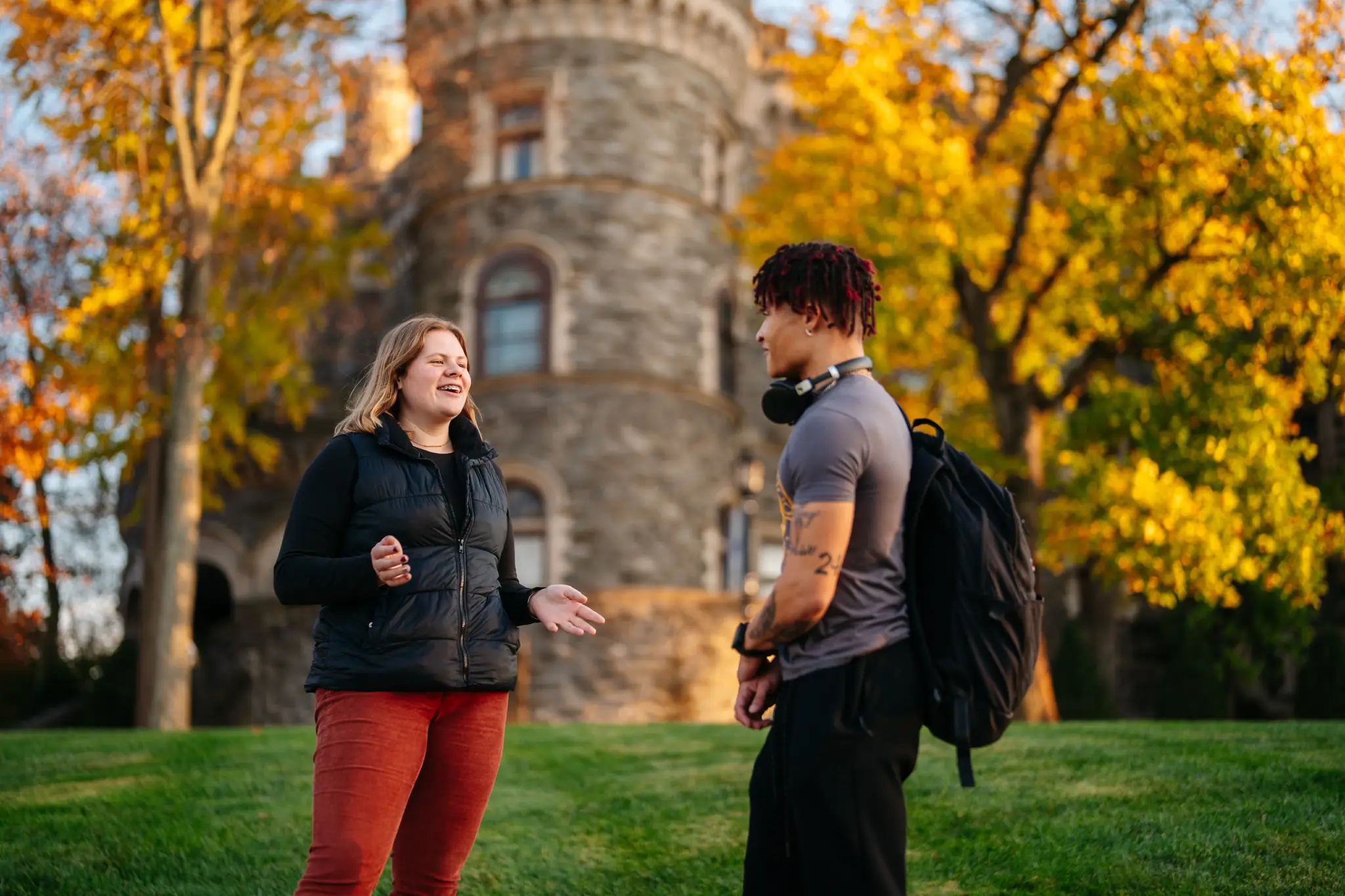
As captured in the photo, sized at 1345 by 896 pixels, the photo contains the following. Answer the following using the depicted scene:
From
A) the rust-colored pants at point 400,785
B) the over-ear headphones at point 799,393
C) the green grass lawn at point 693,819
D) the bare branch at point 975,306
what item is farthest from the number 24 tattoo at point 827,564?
the bare branch at point 975,306

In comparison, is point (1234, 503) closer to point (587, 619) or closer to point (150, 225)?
point (587, 619)

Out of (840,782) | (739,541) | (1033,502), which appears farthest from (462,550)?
(739,541)

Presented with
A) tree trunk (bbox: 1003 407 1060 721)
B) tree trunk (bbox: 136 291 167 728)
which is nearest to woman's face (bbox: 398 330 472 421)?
tree trunk (bbox: 1003 407 1060 721)

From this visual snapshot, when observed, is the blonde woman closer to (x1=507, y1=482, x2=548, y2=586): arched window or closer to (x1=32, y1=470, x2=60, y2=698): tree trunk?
(x1=507, y1=482, x2=548, y2=586): arched window

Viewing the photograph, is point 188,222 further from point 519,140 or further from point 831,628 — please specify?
point 831,628

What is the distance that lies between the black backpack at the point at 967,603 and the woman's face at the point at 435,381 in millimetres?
1407

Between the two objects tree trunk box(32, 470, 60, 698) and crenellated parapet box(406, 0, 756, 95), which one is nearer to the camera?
crenellated parapet box(406, 0, 756, 95)

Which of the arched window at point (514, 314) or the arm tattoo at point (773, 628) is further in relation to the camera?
the arched window at point (514, 314)

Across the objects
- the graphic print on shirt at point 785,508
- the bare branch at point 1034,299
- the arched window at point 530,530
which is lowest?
the graphic print on shirt at point 785,508

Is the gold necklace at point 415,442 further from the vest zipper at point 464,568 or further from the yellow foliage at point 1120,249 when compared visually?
the yellow foliage at point 1120,249

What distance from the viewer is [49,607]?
24531 millimetres

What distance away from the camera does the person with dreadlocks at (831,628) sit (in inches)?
116

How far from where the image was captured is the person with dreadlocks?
295cm

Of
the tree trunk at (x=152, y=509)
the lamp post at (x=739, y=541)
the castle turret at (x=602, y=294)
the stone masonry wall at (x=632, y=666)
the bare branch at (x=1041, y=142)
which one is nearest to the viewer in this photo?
the bare branch at (x=1041, y=142)
